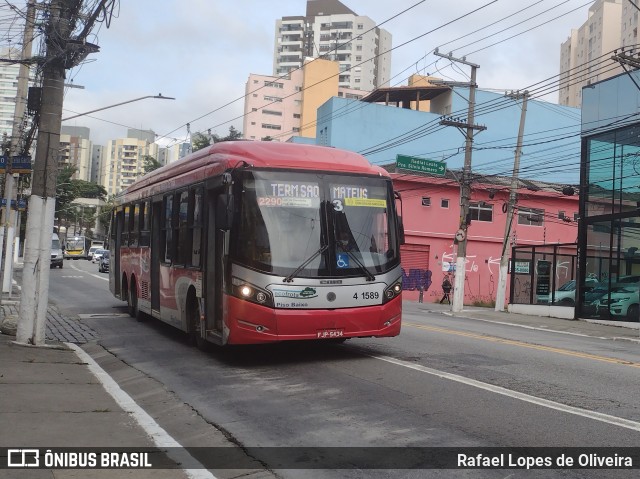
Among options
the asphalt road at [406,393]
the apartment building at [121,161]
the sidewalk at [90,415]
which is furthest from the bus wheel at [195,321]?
the apartment building at [121,161]

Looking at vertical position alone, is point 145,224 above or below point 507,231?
below

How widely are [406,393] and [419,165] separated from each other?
21.6 meters

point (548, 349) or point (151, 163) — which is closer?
point (548, 349)

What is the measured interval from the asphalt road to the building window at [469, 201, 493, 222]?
3167 cm

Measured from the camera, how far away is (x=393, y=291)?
9.70 meters

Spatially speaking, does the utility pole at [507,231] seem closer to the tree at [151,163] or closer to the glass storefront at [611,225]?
the glass storefront at [611,225]

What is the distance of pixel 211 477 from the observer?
16.0 feet

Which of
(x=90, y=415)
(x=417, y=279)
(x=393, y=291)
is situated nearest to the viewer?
(x=90, y=415)

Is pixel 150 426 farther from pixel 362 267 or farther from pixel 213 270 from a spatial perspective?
pixel 362 267

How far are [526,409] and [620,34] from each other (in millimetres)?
108804

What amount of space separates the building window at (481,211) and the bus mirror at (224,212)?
3621 centimetres

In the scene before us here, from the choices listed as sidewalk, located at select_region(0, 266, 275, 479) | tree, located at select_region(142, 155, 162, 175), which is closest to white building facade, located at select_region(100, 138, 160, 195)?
tree, located at select_region(142, 155, 162, 175)

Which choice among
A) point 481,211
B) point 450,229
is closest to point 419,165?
point 450,229

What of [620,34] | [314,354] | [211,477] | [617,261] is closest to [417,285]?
[617,261]
